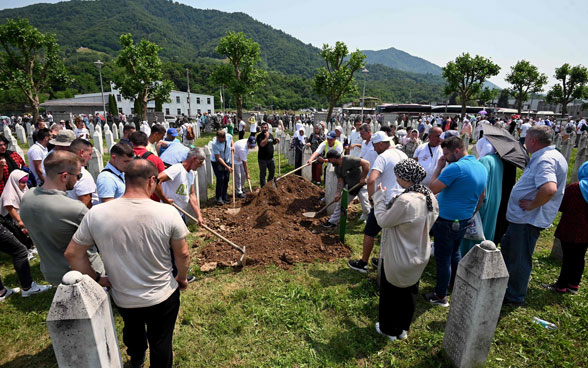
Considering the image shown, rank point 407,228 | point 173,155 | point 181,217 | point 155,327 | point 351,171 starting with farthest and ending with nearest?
1. point 351,171
2. point 173,155
3. point 181,217
4. point 407,228
5. point 155,327

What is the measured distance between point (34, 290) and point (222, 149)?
15.2 ft

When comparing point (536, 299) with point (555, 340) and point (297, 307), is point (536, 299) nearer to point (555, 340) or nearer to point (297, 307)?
point (555, 340)

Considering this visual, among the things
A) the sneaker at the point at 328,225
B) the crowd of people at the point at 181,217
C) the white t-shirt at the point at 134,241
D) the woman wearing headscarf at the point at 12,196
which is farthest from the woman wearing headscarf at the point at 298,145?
the white t-shirt at the point at 134,241

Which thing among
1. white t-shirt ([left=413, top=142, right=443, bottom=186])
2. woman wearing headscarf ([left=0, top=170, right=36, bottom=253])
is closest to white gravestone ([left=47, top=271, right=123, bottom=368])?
woman wearing headscarf ([left=0, top=170, right=36, bottom=253])

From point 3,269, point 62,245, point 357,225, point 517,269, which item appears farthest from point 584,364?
point 3,269

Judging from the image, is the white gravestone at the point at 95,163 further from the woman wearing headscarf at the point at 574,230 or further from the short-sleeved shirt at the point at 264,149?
the woman wearing headscarf at the point at 574,230

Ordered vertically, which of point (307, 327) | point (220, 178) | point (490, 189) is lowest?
point (307, 327)

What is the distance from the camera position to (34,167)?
532cm

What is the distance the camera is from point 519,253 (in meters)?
3.84

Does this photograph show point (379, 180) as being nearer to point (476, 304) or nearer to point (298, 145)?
point (476, 304)

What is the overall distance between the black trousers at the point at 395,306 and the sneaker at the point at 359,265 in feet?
4.47

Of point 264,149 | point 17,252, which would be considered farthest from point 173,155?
point 264,149

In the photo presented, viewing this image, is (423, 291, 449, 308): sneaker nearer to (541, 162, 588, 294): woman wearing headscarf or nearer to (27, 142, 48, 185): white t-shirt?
(541, 162, 588, 294): woman wearing headscarf

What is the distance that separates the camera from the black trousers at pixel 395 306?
10.6ft
